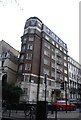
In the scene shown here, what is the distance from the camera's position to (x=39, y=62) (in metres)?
47.5

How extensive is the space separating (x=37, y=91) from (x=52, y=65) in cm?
1106

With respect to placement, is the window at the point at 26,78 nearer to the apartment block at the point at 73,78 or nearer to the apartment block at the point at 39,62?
the apartment block at the point at 39,62

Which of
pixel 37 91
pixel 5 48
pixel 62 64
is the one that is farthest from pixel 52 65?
pixel 5 48

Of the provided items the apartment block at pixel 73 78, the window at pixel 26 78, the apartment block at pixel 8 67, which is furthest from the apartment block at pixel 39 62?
the apartment block at pixel 73 78

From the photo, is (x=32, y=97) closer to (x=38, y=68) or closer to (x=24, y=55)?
(x=38, y=68)

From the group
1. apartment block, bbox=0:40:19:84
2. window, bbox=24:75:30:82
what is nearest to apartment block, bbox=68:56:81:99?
apartment block, bbox=0:40:19:84

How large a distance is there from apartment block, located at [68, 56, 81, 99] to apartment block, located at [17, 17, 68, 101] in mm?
6931

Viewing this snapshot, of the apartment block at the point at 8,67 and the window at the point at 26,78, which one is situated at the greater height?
the apartment block at the point at 8,67

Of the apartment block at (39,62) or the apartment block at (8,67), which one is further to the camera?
the apartment block at (8,67)

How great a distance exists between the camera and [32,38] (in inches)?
1898

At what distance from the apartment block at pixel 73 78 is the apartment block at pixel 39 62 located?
273 inches

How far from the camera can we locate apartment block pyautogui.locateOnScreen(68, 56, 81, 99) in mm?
63219

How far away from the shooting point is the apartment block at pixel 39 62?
44125mm

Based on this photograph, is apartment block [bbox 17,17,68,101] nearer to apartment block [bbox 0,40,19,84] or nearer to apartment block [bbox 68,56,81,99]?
apartment block [bbox 0,40,19,84]
